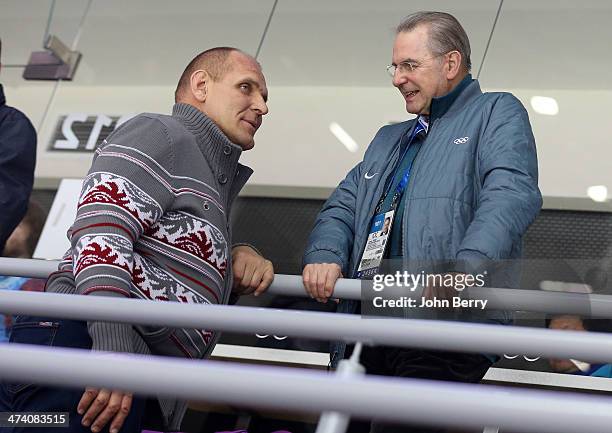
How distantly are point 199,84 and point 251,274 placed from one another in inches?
17.9

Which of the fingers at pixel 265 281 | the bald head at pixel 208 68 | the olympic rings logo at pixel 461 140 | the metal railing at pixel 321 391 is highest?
the bald head at pixel 208 68

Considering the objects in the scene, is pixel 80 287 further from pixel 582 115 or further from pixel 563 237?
pixel 582 115

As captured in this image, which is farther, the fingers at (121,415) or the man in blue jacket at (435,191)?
the man in blue jacket at (435,191)

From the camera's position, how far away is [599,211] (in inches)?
136

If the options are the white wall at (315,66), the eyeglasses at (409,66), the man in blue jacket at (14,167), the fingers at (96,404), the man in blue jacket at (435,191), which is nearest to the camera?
the fingers at (96,404)

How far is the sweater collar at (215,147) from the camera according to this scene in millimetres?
2025

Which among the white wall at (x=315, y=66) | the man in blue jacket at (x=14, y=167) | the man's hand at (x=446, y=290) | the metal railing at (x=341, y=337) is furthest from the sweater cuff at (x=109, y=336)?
the white wall at (x=315, y=66)

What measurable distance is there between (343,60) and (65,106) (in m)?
1.21

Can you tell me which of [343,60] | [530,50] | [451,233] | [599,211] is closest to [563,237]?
[599,211]

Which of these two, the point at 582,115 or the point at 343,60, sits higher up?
the point at 343,60

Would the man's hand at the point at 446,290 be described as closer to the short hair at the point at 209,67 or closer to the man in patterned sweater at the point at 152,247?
the man in patterned sweater at the point at 152,247

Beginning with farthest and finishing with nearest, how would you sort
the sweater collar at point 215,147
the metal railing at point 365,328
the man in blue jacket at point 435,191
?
the sweater collar at point 215,147, the man in blue jacket at point 435,191, the metal railing at point 365,328

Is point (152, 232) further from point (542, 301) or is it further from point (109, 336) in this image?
point (542, 301)

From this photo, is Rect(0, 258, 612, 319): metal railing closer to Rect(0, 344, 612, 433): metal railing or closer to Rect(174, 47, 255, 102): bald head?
Rect(174, 47, 255, 102): bald head
